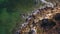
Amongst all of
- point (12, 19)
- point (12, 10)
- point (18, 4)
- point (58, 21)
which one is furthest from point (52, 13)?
point (18, 4)

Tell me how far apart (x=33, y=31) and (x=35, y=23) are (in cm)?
17

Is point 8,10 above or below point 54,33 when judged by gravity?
below

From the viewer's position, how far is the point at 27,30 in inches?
112

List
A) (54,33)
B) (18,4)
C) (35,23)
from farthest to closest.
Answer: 1. (18,4)
2. (35,23)
3. (54,33)

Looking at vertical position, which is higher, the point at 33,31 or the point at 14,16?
the point at 33,31

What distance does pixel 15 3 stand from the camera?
7188 mm

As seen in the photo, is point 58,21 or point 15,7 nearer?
point 58,21

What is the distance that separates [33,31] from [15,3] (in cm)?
463

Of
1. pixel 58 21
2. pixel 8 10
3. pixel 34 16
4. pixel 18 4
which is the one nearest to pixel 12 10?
pixel 8 10

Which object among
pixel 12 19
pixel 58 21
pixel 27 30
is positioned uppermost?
pixel 58 21

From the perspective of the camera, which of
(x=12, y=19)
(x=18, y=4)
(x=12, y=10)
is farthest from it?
(x=18, y=4)

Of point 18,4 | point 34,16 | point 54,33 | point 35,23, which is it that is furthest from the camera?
point 18,4

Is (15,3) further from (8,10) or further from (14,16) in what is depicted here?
(14,16)

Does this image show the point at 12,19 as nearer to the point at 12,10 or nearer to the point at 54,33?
the point at 12,10
